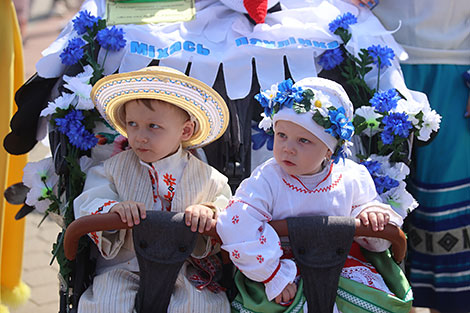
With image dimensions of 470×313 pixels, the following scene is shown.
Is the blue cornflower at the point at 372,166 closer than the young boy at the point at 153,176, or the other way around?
the young boy at the point at 153,176

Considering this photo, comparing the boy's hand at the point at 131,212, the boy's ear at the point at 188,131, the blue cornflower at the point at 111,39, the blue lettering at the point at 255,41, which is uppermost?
the blue cornflower at the point at 111,39

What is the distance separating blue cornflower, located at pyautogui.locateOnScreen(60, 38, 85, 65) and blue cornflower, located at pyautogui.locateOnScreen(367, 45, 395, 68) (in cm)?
123

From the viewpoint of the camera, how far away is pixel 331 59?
296 centimetres

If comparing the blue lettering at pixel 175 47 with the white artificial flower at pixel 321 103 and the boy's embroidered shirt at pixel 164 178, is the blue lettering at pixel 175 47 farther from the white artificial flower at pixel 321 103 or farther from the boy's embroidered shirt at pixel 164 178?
the white artificial flower at pixel 321 103

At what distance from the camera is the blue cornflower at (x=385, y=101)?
2744 millimetres

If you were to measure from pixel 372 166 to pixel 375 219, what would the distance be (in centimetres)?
46

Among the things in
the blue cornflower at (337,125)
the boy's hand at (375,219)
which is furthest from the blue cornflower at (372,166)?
the blue cornflower at (337,125)

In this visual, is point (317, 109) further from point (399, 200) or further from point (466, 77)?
point (466, 77)

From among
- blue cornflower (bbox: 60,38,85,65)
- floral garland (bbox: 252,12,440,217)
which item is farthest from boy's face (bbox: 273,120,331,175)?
blue cornflower (bbox: 60,38,85,65)

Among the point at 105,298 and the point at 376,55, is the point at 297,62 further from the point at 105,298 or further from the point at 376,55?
the point at 105,298

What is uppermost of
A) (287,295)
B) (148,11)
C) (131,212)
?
(148,11)

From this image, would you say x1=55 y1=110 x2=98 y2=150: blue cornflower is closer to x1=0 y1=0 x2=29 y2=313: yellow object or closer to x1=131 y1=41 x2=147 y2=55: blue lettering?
x1=131 y1=41 x2=147 y2=55: blue lettering

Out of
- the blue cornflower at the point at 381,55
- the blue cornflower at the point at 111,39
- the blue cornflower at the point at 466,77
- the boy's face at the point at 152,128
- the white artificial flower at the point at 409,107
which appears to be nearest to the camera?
the boy's face at the point at 152,128

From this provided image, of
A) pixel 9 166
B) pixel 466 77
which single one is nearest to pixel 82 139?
pixel 9 166
